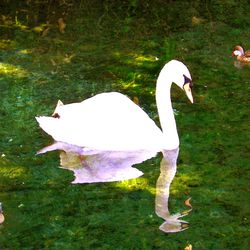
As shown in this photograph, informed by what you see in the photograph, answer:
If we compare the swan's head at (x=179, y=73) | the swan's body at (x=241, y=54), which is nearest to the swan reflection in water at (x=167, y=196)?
the swan's head at (x=179, y=73)

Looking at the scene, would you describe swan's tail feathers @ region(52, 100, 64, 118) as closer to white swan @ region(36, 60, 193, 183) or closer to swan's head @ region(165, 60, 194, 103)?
white swan @ region(36, 60, 193, 183)

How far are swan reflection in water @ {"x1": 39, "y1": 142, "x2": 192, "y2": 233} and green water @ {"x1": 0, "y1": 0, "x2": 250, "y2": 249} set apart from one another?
0.07m

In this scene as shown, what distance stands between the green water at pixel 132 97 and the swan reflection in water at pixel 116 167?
0.23ft

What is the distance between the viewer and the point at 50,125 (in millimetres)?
6926

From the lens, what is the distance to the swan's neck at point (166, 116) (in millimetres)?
6734

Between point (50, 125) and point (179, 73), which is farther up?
point (179, 73)

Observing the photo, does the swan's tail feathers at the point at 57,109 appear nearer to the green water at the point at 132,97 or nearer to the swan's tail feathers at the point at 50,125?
the swan's tail feathers at the point at 50,125

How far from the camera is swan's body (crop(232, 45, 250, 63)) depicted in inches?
340

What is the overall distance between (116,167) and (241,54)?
9.34 feet

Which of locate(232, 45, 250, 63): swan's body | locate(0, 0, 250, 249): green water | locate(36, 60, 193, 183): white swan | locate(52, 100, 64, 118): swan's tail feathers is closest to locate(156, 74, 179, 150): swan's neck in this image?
locate(36, 60, 193, 183): white swan

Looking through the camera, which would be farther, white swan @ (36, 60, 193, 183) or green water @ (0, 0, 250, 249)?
white swan @ (36, 60, 193, 183)

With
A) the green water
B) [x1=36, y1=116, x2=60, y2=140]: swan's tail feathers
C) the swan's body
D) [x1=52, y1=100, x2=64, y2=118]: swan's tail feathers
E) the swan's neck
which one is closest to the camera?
the green water

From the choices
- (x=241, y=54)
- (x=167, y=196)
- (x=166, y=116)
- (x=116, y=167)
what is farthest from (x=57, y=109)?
(x=241, y=54)

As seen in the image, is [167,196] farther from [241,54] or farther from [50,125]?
[241,54]
